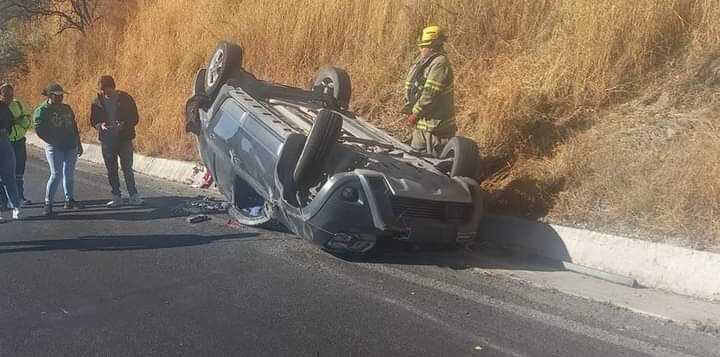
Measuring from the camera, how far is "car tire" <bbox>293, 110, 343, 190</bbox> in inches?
232

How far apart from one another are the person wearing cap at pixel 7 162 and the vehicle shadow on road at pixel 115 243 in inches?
53.4

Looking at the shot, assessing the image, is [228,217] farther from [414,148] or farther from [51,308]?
[51,308]

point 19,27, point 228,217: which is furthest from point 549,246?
point 19,27

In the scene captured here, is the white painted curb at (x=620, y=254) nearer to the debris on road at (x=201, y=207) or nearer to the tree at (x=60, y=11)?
the debris on road at (x=201, y=207)

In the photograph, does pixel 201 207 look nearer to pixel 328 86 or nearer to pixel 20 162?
pixel 328 86

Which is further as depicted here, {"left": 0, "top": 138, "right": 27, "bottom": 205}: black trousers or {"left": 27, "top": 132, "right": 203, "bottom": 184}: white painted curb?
{"left": 27, "top": 132, "right": 203, "bottom": 184}: white painted curb

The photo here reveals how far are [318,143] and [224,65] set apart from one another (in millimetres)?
2663

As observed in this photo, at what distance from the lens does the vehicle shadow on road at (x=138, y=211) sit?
26.8 feet

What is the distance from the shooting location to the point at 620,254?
5.80m

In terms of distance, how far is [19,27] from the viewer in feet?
74.7

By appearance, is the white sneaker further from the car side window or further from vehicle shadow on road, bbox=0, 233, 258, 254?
the car side window

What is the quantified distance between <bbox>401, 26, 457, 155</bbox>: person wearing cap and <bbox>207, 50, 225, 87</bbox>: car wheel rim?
7.36 ft

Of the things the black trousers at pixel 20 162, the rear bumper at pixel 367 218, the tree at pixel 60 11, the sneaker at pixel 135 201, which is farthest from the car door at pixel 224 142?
the tree at pixel 60 11

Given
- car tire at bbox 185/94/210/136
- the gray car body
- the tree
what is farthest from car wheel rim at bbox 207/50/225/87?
the tree
